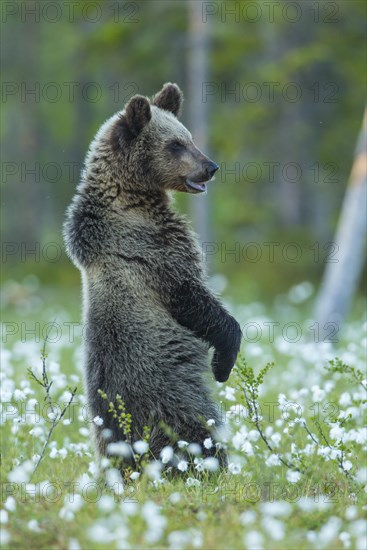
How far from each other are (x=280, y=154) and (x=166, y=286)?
19724 mm

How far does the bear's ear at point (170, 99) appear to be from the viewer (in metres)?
7.00

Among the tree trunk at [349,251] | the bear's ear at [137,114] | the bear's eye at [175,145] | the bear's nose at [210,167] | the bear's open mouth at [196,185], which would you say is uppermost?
the bear's ear at [137,114]

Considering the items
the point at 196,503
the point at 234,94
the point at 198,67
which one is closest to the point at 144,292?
the point at 196,503

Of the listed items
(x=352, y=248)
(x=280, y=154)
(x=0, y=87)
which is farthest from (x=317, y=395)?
(x=0, y=87)

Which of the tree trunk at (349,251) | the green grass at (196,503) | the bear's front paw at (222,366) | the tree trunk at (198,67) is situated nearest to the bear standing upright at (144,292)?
the bear's front paw at (222,366)

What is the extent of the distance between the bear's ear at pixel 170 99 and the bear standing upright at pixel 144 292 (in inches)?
15.1

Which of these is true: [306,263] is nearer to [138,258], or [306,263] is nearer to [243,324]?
[243,324]

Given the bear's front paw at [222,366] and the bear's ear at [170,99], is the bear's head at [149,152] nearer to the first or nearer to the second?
the bear's ear at [170,99]

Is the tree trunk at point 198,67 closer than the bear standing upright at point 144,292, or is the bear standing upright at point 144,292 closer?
the bear standing upright at point 144,292

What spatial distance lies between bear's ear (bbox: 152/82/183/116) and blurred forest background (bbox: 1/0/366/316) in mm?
10536

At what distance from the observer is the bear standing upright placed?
19.5ft

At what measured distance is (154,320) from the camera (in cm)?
605

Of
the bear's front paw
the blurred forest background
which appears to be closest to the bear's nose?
the bear's front paw

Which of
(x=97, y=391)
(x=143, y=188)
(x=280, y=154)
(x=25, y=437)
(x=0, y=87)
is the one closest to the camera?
(x=97, y=391)
